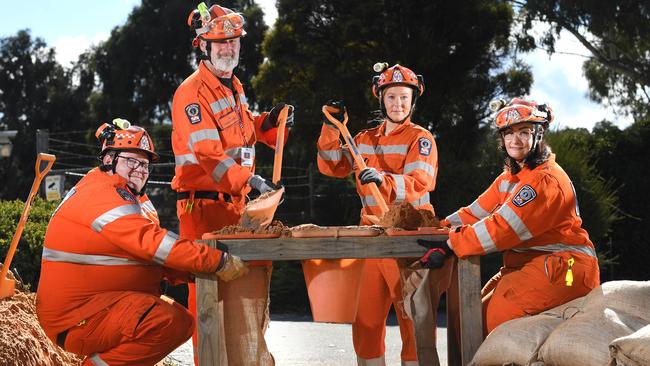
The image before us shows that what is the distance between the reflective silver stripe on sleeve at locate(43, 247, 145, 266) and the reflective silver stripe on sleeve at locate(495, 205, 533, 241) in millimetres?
1928

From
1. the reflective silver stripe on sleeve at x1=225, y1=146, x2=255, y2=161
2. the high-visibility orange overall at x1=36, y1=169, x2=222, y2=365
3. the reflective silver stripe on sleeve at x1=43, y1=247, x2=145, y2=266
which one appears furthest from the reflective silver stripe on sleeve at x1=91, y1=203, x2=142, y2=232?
the reflective silver stripe on sleeve at x1=225, y1=146, x2=255, y2=161

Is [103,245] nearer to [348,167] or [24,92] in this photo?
[348,167]

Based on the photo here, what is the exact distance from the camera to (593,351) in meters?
4.83

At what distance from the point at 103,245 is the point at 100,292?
0.24 metres

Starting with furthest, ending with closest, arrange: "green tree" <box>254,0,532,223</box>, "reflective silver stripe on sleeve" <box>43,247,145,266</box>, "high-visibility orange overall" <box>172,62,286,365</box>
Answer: "green tree" <box>254,0,532,223</box> → "high-visibility orange overall" <box>172,62,286,365</box> → "reflective silver stripe on sleeve" <box>43,247,145,266</box>

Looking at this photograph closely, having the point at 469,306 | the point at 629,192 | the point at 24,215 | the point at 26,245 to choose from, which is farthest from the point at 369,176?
the point at 629,192

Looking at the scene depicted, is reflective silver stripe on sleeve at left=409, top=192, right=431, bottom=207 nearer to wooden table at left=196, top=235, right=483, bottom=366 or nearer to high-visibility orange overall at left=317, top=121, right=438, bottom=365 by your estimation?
high-visibility orange overall at left=317, top=121, right=438, bottom=365

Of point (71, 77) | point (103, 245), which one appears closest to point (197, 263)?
point (103, 245)

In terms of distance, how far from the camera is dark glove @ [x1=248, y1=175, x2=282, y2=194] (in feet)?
18.3

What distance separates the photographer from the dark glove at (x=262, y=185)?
18.3 ft

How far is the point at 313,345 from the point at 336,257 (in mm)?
4673

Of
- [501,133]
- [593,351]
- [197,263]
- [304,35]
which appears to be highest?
[304,35]

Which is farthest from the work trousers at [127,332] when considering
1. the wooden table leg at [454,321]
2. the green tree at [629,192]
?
the green tree at [629,192]

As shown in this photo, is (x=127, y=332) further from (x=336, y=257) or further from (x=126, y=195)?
(x=336, y=257)
